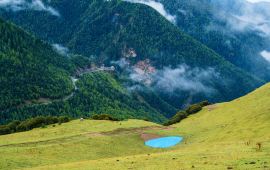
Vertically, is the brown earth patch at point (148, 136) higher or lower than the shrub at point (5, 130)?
lower

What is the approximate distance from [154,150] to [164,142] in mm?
9749

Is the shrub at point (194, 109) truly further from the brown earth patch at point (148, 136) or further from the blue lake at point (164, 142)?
the blue lake at point (164, 142)

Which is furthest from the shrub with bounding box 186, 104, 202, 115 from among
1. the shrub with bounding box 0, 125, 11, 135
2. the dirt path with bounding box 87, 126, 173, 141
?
the shrub with bounding box 0, 125, 11, 135

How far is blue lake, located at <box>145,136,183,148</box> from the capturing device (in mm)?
108875

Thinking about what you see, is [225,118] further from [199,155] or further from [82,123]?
[199,155]

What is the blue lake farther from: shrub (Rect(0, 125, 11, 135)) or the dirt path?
shrub (Rect(0, 125, 11, 135))

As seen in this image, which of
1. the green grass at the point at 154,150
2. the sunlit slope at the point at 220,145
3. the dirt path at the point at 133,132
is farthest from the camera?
the dirt path at the point at 133,132

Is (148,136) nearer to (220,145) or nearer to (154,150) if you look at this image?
(154,150)

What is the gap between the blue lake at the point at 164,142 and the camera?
357ft

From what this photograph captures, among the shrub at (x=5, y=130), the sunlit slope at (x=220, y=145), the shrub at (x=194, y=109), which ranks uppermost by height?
the shrub at (x=194, y=109)

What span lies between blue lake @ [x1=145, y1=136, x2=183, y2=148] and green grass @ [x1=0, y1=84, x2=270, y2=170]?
2.28 metres

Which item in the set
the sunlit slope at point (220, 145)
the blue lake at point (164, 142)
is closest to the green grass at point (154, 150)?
the sunlit slope at point (220, 145)

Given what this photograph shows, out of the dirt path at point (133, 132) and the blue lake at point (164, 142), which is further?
the dirt path at point (133, 132)

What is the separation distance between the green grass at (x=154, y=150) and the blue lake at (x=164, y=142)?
7.49ft
